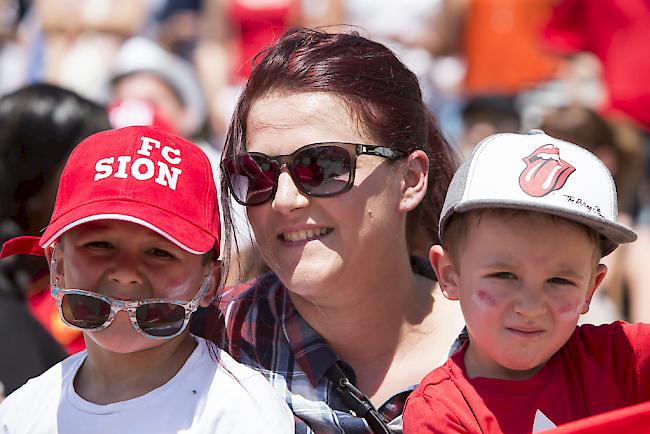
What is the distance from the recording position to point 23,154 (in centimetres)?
365

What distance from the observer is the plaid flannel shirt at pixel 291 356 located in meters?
2.71

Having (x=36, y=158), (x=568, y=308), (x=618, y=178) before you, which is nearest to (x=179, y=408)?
(x=568, y=308)

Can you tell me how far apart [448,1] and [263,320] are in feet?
14.1

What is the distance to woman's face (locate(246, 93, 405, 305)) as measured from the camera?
2.70 meters

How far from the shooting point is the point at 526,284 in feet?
7.35

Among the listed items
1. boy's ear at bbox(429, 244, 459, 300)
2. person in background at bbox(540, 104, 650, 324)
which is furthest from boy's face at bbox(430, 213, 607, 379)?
person in background at bbox(540, 104, 650, 324)

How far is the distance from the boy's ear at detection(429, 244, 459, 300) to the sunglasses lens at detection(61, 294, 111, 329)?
0.70m

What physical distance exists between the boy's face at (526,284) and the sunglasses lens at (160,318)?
0.61 m

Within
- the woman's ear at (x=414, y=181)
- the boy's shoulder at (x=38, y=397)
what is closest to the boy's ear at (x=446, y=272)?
the woman's ear at (x=414, y=181)

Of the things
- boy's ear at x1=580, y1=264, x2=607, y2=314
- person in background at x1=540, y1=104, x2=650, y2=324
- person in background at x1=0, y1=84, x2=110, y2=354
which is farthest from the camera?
person in background at x1=540, y1=104, x2=650, y2=324

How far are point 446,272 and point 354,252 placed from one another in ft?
1.28

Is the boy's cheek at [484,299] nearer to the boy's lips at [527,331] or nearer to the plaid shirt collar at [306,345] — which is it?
the boy's lips at [527,331]

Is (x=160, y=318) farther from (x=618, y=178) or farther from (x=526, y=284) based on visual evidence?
(x=618, y=178)

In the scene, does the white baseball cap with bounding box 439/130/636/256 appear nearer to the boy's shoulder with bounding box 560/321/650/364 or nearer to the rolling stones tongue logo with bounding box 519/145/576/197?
the rolling stones tongue logo with bounding box 519/145/576/197
